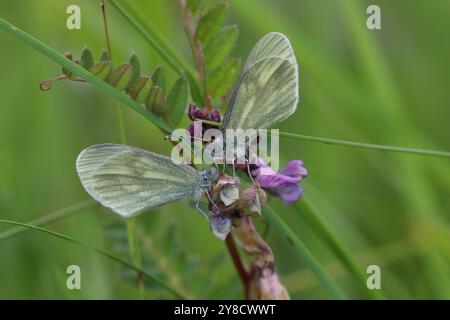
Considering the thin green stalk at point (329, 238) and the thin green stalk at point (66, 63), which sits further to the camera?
the thin green stalk at point (329, 238)

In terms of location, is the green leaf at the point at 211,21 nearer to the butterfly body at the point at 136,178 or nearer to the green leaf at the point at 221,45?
the green leaf at the point at 221,45

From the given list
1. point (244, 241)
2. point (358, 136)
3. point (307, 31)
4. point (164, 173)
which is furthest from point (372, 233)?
point (164, 173)

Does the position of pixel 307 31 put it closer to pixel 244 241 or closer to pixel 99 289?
pixel 99 289

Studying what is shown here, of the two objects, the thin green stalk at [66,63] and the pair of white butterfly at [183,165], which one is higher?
the thin green stalk at [66,63]

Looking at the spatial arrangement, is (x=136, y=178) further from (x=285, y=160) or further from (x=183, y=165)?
(x=285, y=160)

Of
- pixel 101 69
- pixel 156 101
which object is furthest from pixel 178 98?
pixel 101 69

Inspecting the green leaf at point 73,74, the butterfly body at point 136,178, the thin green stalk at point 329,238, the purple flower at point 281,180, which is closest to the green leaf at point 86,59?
the green leaf at point 73,74

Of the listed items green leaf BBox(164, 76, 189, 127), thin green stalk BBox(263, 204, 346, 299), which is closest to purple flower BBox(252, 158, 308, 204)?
thin green stalk BBox(263, 204, 346, 299)
